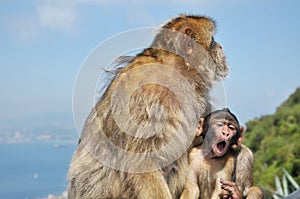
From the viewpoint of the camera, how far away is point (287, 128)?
101 ft

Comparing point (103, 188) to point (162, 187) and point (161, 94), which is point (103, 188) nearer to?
point (162, 187)

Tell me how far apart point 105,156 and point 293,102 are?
3983cm

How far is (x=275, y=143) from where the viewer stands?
95.3ft

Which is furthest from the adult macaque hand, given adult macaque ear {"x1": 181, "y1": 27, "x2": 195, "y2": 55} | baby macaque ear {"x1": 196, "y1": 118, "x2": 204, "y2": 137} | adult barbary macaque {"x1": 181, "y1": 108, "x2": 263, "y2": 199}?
adult macaque ear {"x1": 181, "y1": 27, "x2": 195, "y2": 55}

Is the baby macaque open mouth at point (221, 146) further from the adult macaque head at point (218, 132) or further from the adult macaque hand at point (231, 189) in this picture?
the adult macaque hand at point (231, 189)

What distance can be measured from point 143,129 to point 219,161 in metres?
0.55

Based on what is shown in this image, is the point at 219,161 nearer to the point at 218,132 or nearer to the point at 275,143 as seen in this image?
the point at 218,132

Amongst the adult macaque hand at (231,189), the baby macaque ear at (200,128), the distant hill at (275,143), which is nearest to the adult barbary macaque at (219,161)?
the baby macaque ear at (200,128)

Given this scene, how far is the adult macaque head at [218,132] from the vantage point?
3.58 meters

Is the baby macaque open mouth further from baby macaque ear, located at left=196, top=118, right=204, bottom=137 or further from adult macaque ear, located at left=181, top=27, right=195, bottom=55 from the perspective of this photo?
adult macaque ear, located at left=181, top=27, right=195, bottom=55

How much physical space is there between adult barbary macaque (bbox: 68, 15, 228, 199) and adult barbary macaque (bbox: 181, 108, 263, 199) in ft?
0.25

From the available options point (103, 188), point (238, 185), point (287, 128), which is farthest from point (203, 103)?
point (287, 128)

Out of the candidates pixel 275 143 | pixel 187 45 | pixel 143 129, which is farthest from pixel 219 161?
pixel 275 143

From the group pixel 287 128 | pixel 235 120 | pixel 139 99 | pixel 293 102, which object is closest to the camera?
pixel 139 99
